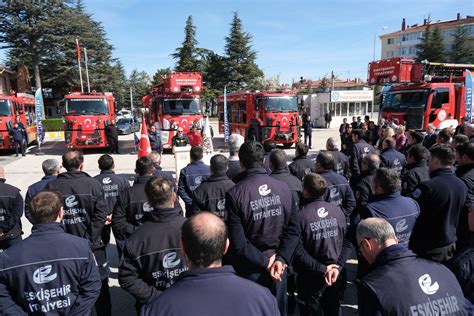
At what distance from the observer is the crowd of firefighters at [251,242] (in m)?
1.79

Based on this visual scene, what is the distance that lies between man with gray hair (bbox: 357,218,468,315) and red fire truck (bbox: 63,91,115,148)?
17211mm

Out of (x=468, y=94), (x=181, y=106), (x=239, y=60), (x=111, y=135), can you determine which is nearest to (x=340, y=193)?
(x=468, y=94)

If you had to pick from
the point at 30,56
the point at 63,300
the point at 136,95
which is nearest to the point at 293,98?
the point at 63,300

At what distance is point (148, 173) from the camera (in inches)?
166

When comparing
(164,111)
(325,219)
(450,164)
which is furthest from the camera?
(164,111)

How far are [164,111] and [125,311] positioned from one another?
13.5m

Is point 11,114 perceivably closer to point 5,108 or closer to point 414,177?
point 5,108

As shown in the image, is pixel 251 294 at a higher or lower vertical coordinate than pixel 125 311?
higher

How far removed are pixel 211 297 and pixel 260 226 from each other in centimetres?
156

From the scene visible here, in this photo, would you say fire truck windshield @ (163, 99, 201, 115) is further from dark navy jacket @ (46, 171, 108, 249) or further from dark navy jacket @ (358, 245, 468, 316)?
dark navy jacket @ (358, 245, 468, 316)

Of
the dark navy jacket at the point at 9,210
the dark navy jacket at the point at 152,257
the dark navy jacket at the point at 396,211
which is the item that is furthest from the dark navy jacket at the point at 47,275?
the dark navy jacket at the point at 396,211

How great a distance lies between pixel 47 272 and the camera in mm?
2398

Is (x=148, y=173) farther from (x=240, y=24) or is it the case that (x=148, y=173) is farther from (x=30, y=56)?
(x=240, y=24)

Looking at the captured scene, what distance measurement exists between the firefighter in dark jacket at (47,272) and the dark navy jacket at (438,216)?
9.68 feet
